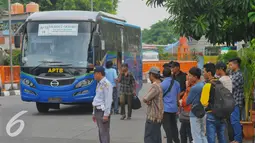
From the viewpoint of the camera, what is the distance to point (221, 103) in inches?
323

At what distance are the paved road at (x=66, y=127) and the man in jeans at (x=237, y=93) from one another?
2228 millimetres

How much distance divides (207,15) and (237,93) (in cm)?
235

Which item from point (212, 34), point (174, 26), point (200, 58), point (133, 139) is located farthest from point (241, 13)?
point (200, 58)

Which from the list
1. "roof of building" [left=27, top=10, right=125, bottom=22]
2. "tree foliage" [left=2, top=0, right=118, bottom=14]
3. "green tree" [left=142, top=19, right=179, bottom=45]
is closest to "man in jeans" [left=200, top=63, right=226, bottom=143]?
"roof of building" [left=27, top=10, right=125, bottom=22]

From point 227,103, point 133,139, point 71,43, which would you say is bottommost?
point 133,139

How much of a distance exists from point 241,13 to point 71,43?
5829 millimetres

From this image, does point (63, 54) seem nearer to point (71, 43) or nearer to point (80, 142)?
point (71, 43)

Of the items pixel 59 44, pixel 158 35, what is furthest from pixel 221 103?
pixel 158 35

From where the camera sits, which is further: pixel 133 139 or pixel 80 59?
pixel 80 59

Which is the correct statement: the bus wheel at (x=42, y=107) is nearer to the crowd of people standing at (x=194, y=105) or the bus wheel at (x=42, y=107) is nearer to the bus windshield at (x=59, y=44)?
the bus windshield at (x=59, y=44)

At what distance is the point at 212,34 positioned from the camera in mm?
12469

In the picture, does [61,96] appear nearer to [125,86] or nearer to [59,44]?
[59,44]

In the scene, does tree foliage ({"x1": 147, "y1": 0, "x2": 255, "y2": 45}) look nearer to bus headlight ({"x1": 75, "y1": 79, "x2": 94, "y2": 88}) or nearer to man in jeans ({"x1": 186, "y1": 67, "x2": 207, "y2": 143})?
man in jeans ({"x1": 186, "y1": 67, "x2": 207, "y2": 143})

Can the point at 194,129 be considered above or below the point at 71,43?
below
